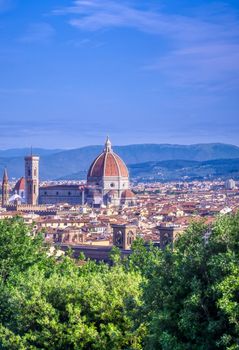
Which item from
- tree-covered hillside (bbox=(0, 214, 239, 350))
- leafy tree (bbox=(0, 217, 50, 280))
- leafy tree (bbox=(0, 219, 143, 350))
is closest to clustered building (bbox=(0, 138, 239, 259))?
leafy tree (bbox=(0, 217, 50, 280))

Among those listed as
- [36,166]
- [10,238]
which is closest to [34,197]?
[36,166]

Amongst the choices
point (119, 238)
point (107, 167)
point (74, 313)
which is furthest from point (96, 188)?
point (74, 313)

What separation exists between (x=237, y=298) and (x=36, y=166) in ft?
500

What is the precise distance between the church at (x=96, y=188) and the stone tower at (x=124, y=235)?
84.1 m

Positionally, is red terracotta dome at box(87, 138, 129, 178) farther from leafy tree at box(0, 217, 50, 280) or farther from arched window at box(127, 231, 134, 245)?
leafy tree at box(0, 217, 50, 280)

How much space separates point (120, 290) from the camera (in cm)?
2752

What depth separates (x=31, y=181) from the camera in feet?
545

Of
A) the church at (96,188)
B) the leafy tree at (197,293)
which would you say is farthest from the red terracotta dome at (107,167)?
the leafy tree at (197,293)

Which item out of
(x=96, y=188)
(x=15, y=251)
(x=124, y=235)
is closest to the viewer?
(x=15, y=251)

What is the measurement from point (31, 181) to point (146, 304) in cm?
14358

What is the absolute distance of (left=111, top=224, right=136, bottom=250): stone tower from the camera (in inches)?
2955

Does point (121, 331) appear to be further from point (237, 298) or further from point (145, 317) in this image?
point (237, 298)

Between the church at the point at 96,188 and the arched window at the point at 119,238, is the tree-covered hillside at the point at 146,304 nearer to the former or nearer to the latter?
the arched window at the point at 119,238

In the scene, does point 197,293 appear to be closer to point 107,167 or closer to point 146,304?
point 146,304
